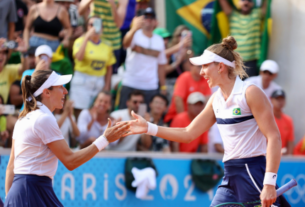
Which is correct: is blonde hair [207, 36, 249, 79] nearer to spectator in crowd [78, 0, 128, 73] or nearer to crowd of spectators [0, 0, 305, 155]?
crowd of spectators [0, 0, 305, 155]

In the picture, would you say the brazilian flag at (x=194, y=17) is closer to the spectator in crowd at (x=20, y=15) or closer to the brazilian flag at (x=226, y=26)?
the brazilian flag at (x=226, y=26)

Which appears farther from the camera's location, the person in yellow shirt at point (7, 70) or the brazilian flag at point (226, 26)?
the brazilian flag at point (226, 26)

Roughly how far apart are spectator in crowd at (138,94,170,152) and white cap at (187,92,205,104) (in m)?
0.37

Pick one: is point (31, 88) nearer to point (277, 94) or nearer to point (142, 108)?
point (142, 108)

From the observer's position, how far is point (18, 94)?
250 inches

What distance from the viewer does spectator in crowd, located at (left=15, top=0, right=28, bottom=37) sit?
723 centimetres

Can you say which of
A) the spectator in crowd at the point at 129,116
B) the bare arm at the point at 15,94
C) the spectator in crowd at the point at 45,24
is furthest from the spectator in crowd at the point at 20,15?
the spectator in crowd at the point at 129,116

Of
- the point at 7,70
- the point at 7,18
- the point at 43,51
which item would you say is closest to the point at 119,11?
the point at 43,51

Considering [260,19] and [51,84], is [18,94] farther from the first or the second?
[260,19]

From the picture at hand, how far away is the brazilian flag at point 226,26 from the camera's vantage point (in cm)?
811

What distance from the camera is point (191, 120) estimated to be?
669 cm

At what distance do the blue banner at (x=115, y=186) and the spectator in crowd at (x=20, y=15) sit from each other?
8.75 feet

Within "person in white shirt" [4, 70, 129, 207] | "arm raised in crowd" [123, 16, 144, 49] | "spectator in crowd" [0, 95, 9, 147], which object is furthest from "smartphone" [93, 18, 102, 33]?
"person in white shirt" [4, 70, 129, 207]

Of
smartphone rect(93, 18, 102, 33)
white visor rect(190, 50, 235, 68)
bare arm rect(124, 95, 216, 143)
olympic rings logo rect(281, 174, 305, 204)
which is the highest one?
smartphone rect(93, 18, 102, 33)
